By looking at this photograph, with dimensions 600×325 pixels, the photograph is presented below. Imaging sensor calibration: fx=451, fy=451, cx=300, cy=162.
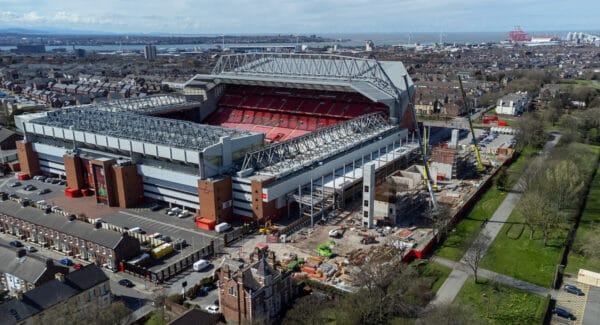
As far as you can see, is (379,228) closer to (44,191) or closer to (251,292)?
(251,292)

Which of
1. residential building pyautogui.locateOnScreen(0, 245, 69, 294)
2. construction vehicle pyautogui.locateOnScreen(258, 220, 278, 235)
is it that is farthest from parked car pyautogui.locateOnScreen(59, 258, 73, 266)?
construction vehicle pyautogui.locateOnScreen(258, 220, 278, 235)

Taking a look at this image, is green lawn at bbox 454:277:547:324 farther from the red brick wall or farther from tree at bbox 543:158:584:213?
the red brick wall

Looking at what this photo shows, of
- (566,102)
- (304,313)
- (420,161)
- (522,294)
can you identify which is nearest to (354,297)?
(304,313)

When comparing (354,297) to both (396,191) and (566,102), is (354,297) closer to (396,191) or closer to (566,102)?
(396,191)

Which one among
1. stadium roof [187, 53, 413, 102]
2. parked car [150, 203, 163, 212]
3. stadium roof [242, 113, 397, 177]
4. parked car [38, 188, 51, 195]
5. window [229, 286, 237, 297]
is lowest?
parked car [150, 203, 163, 212]

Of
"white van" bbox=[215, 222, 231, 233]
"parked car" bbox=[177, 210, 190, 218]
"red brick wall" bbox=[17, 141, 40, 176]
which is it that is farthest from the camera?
"red brick wall" bbox=[17, 141, 40, 176]

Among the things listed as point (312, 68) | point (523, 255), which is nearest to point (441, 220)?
point (523, 255)

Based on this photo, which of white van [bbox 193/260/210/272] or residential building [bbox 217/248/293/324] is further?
white van [bbox 193/260/210/272]
